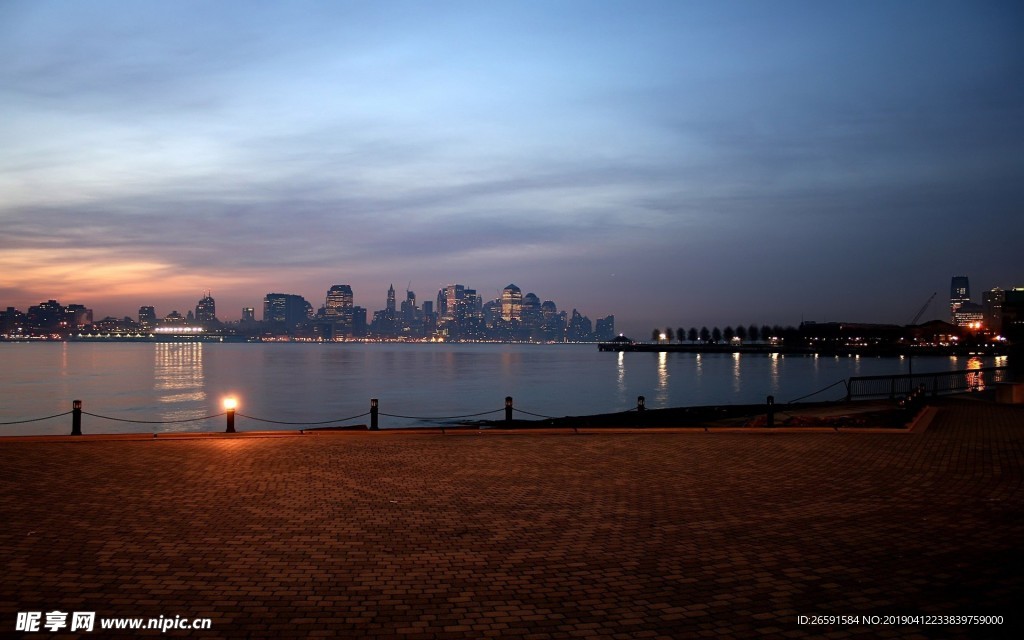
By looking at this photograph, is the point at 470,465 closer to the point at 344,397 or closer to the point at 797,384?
the point at 344,397

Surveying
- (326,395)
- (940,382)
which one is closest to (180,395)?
(326,395)

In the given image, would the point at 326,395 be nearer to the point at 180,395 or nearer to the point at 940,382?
the point at 180,395

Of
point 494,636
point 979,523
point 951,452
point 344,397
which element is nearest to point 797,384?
point 344,397

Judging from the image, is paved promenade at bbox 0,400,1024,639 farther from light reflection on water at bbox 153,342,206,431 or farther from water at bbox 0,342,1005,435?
light reflection on water at bbox 153,342,206,431

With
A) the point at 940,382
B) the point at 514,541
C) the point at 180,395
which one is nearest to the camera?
the point at 514,541

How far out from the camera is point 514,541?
8.77 meters

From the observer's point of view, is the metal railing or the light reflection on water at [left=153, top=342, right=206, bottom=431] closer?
the metal railing

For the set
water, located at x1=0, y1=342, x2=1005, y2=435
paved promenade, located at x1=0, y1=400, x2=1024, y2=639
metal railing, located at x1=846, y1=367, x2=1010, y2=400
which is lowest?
water, located at x1=0, y1=342, x2=1005, y2=435

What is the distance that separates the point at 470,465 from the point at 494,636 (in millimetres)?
8430

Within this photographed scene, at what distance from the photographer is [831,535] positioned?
358 inches

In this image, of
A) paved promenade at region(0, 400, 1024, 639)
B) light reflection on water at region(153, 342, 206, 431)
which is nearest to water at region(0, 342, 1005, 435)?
light reflection on water at region(153, 342, 206, 431)

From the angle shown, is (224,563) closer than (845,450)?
Yes

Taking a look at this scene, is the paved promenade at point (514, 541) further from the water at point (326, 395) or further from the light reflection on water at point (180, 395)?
the light reflection on water at point (180, 395)

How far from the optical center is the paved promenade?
21.3 ft
